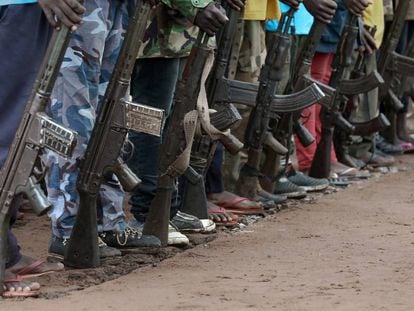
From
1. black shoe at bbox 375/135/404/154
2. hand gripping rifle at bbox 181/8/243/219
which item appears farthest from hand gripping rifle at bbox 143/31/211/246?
black shoe at bbox 375/135/404/154

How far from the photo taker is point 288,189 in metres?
8.41

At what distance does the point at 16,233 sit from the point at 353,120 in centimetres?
396

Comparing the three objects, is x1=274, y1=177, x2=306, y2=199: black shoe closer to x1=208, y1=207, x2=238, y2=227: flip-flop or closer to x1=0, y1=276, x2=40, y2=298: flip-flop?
x1=208, y1=207, x2=238, y2=227: flip-flop

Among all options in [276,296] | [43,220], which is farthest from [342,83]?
[276,296]

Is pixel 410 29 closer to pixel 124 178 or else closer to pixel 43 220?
pixel 43 220

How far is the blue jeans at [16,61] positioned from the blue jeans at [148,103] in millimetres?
1249

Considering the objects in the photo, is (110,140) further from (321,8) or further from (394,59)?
(394,59)

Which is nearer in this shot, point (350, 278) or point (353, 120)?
point (350, 278)

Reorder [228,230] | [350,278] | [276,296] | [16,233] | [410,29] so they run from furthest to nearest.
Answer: [410,29] → [228,230] → [16,233] → [350,278] → [276,296]

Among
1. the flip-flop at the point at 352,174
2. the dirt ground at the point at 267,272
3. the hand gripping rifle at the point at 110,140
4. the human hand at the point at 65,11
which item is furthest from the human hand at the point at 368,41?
the human hand at the point at 65,11

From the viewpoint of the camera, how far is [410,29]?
10.8m

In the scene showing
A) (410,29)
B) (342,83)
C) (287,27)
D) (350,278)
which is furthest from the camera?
(410,29)

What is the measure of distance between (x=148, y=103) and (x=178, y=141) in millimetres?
270

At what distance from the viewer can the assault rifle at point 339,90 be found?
8852 millimetres
